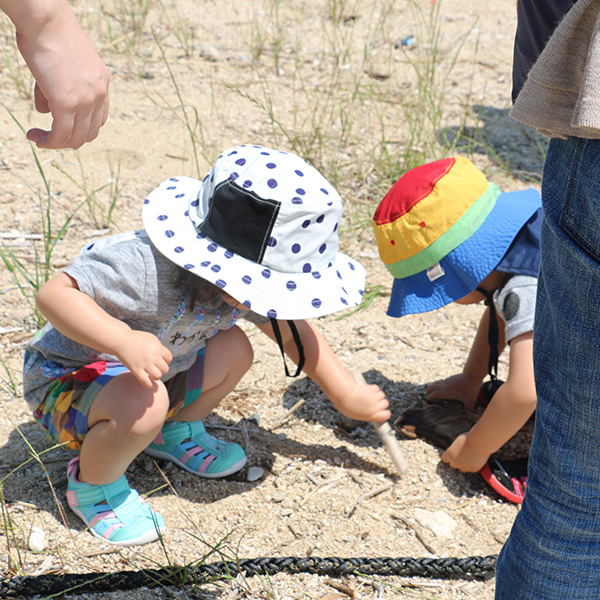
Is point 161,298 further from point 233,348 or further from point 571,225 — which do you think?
point 571,225

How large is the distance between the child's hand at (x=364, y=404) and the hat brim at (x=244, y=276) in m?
0.34

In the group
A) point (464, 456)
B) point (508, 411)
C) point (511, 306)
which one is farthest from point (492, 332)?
point (464, 456)

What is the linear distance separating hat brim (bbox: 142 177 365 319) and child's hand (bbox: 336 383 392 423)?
342mm

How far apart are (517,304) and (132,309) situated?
973 mm

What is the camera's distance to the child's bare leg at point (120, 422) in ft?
5.30

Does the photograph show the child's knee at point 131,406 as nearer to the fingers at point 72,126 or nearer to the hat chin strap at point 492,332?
the fingers at point 72,126

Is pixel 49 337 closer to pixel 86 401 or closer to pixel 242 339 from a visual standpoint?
pixel 86 401

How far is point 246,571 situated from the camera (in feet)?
5.36

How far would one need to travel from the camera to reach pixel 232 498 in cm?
192

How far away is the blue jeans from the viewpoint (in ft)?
3.02

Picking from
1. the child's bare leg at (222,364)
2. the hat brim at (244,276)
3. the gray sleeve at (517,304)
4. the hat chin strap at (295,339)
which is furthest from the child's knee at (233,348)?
the gray sleeve at (517,304)

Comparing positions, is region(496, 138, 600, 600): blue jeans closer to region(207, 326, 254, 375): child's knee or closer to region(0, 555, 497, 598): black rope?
region(0, 555, 497, 598): black rope

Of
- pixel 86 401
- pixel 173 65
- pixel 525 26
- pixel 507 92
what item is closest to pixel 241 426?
pixel 86 401

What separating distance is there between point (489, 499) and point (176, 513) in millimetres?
842
